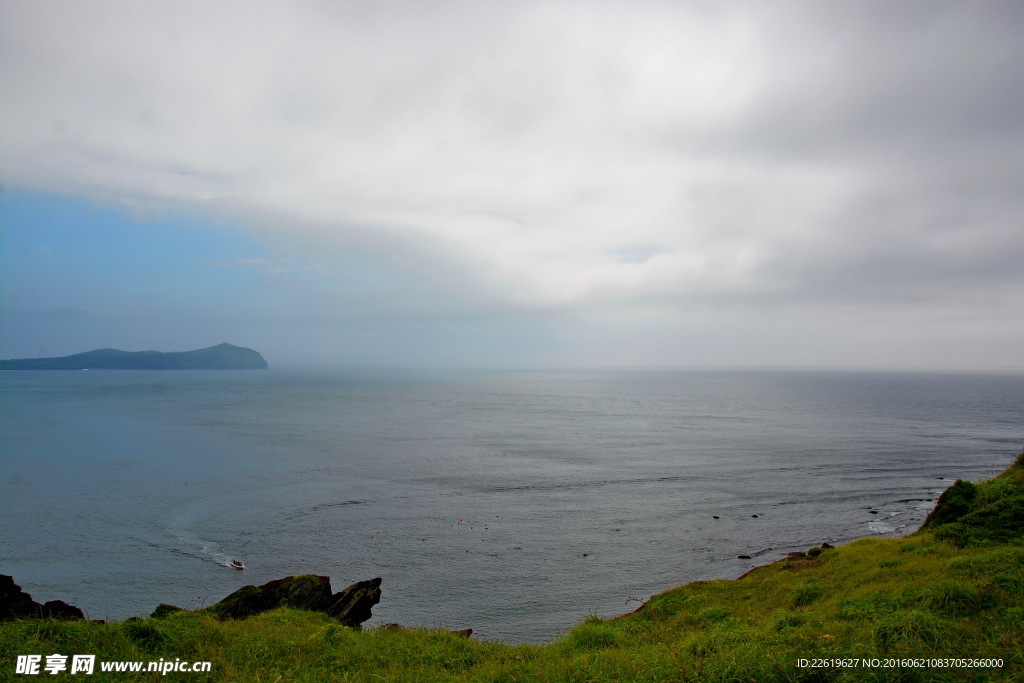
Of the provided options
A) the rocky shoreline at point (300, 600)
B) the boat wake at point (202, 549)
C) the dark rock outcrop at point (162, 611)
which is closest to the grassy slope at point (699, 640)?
the dark rock outcrop at point (162, 611)

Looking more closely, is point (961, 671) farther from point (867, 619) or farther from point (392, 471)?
point (392, 471)

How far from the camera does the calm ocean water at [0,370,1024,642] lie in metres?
32.7

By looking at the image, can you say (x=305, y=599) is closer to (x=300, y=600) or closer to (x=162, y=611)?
(x=300, y=600)

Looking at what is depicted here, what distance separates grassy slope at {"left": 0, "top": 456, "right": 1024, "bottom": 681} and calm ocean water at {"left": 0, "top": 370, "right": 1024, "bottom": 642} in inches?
478

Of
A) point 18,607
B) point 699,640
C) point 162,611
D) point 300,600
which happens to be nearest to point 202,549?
point 300,600

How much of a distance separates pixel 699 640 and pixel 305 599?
15.5 metres

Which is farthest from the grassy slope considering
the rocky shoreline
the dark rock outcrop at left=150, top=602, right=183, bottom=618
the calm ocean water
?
the calm ocean water

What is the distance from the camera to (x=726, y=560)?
36.2 m

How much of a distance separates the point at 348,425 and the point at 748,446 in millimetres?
73313

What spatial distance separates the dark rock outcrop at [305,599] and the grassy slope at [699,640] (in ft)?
6.31

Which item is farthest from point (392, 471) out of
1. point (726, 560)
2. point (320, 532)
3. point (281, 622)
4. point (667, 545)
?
point (281, 622)

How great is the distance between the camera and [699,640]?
13.0 metres

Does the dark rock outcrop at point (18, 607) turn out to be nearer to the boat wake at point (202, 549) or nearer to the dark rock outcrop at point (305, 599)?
the dark rock outcrop at point (305, 599)

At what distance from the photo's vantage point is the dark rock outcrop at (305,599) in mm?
19906
